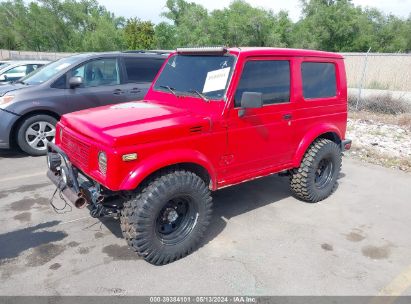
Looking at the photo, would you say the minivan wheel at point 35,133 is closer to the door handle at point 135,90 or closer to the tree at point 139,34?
the door handle at point 135,90

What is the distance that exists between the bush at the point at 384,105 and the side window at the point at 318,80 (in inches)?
316

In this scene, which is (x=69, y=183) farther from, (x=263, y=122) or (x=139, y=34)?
(x=139, y=34)

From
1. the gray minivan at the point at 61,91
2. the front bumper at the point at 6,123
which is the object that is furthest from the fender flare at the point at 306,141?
the front bumper at the point at 6,123

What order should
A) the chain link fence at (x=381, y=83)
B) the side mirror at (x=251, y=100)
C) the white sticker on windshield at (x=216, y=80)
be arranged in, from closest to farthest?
the side mirror at (x=251, y=100) < the white sticker on windshield at (x=216, y=80) < the chain link fence at (x=381, y=83)

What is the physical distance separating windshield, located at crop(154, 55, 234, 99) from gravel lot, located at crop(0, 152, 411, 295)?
5.14 feet

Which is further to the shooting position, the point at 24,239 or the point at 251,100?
the point at 24,239

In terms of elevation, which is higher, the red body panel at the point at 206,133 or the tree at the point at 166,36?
the tree at the point at 166,36

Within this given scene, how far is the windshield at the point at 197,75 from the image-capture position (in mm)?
3670

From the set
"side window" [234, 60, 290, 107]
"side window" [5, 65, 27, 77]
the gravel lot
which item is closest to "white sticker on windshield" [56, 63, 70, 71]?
the gravel lot

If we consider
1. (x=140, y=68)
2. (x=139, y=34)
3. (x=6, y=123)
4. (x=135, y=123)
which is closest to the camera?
(x=135, y=123)

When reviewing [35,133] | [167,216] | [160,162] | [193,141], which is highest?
[193,141]

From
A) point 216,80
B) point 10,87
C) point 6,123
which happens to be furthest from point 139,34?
point 216,80

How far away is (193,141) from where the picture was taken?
3.33m

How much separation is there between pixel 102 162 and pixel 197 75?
1514 mm
